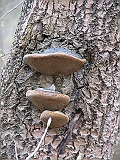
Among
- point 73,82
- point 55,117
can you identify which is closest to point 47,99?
point 55,117

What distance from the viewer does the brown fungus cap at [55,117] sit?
138cm

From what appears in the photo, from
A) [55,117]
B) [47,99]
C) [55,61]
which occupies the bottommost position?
[55,117]

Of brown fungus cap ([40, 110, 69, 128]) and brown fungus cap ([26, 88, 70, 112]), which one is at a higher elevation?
brown fungus cap ([26, 88, 70, 112])

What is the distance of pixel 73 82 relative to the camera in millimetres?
1500

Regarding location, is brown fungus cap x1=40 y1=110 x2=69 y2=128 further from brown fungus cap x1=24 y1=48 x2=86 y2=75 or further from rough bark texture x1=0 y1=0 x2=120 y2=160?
brown fungus cap x1=24 y1=48 x2=86 y2=75

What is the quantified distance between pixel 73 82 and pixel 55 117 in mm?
233

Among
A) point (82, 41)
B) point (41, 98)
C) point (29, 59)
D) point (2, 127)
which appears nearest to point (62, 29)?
point (82, 41)

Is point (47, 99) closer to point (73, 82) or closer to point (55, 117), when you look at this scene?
point (55, 117)

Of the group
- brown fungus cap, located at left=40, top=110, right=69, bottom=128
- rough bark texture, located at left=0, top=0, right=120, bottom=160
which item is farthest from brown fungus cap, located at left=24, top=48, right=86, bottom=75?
brown fungus cap, located at left=40, top=110, right=69, bottom=128

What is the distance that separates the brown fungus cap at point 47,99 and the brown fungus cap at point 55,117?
4cm

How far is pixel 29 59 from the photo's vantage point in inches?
55.9

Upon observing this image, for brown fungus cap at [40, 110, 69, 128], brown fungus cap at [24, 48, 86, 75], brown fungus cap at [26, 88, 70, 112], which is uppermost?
brown fungus cap at [24, 48, 86, 75]

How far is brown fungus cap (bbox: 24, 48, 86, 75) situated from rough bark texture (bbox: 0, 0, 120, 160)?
5 centimetres

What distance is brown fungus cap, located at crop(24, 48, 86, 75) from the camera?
53.2 inches
